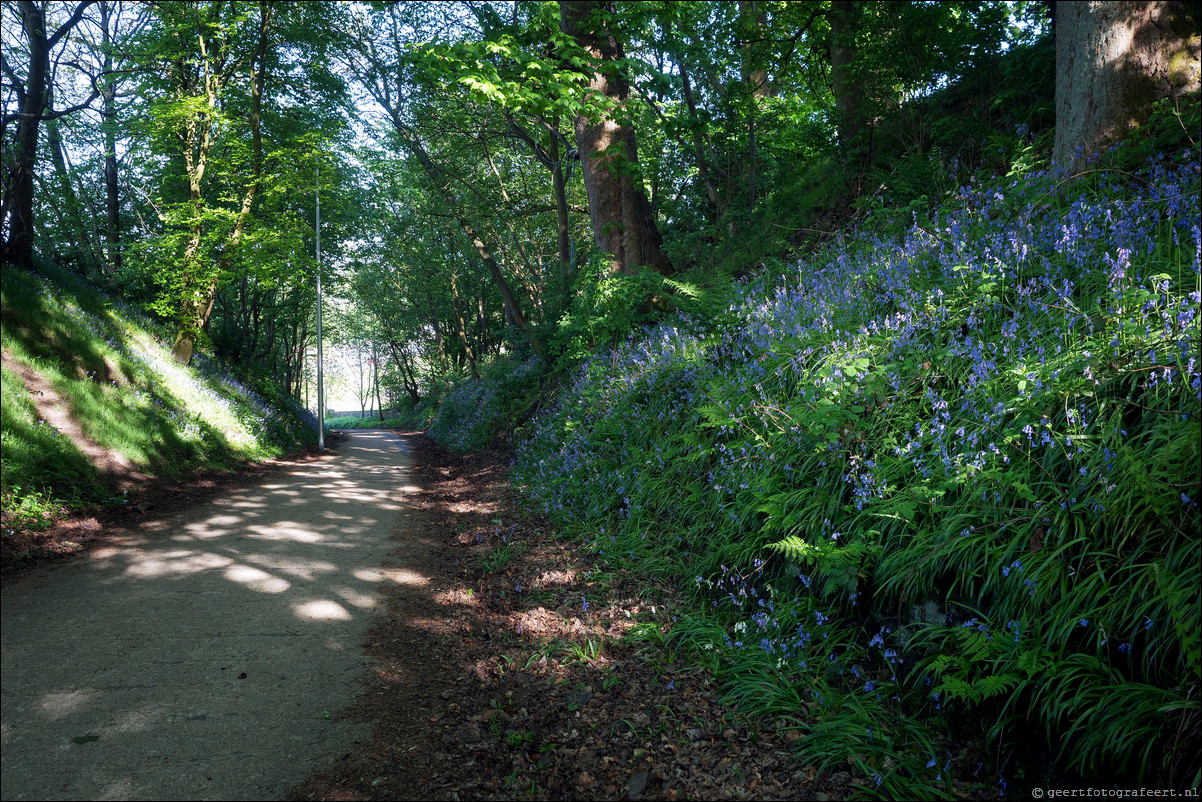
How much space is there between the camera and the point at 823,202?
394 inches

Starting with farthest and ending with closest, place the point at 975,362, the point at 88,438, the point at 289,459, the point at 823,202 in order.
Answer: the point at 289,459 < the point at 823,202 < the point at 88,438 < the point at 975,362

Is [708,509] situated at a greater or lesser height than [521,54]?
lesser

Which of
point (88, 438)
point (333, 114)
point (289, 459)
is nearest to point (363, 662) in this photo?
point (88, 438)

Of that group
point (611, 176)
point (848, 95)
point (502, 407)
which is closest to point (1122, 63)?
point (848, 95)

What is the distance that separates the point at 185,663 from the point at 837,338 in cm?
492

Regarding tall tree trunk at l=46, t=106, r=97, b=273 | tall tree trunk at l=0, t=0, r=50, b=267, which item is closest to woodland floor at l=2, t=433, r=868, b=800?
tall tree trunk at l=0, t=0, r=50, b=267

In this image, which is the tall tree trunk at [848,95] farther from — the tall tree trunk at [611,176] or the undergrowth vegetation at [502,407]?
the undergrowth vegetation at [502,407]

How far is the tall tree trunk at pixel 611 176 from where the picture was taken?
9.91 meters

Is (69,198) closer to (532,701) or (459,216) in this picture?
(459,216)

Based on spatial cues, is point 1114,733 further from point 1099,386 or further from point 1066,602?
point 1099,386

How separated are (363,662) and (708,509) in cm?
266

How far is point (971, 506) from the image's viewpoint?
9.62ft

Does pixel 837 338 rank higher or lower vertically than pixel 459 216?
lower

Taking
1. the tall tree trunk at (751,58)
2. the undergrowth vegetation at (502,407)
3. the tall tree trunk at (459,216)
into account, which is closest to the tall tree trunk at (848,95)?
the tall tree trunk at (751,58)
